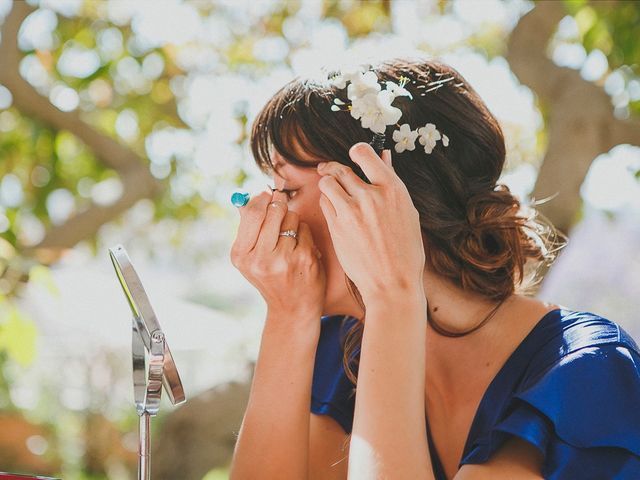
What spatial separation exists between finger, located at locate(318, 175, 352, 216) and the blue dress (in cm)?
42

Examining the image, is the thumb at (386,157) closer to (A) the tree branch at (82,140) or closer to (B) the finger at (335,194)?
(B) the finger at (335,194)

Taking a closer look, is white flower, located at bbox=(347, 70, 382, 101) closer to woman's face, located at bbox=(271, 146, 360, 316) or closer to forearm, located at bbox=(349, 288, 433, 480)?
woman's face, located at bbox=(271, 146, 360, 316)

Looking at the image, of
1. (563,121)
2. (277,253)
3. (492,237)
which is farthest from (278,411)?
(563,121)

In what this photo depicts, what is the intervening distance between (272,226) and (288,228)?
0.03 m

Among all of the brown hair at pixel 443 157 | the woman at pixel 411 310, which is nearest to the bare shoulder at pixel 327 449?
the woman at pixel 411 310

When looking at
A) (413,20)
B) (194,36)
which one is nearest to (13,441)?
(194,36)

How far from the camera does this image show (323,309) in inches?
70.2

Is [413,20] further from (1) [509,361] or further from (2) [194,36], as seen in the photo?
(1) [509,361]

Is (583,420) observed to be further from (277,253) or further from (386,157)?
(277,253)

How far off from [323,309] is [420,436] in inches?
20.7

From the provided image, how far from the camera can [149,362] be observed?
3.90 feet

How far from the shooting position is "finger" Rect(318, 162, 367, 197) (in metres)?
1.41

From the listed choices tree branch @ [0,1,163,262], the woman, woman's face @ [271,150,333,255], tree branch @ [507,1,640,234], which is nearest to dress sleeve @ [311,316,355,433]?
the woman

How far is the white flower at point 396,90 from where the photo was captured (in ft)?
5.09
